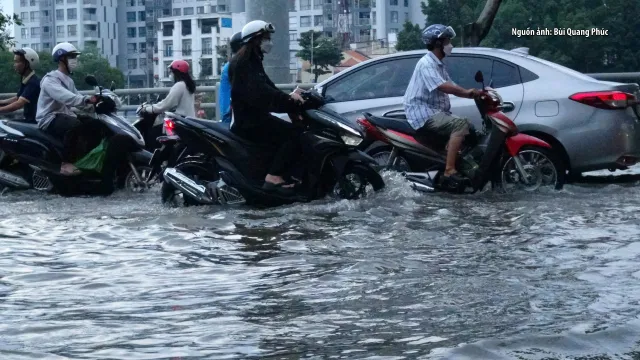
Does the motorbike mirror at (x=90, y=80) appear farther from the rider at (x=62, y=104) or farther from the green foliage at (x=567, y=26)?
the green foliage at (x=567, y=26)

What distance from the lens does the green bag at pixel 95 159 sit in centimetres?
1218

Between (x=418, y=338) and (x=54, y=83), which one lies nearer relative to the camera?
(x=418, y=338)

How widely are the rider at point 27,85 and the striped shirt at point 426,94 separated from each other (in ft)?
14.4

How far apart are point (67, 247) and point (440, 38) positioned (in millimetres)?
4335

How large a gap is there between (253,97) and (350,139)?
863 mm

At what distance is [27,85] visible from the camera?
43.0 ft

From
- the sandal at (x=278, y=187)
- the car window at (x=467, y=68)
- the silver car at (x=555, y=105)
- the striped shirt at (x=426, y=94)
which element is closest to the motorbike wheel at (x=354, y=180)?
the sandal at (x=278, y=187)

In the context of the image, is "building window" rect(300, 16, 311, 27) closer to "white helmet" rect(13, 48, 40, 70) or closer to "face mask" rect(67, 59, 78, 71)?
"white helmet" rect(13, 48, 40, 70)

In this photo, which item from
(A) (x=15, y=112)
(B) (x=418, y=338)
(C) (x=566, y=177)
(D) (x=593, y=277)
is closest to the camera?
(B) (x=418, y=338)

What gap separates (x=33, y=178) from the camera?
12703mm

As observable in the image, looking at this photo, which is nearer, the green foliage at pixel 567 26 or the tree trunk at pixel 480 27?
the tree trunk at pixel 480 27

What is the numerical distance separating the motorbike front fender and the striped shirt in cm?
74

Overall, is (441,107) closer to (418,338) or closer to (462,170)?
(462,170)

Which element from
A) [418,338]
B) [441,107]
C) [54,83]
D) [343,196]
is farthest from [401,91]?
[418,338]
